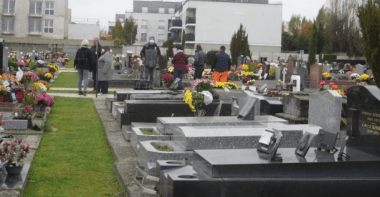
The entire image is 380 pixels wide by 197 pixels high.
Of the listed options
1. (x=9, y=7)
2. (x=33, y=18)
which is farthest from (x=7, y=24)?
(x=33, y=18)

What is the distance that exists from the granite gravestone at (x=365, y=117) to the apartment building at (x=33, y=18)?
6034 cm

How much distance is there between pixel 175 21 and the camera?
6456 centimetres

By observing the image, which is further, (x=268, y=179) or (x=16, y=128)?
(x=16, y=128)

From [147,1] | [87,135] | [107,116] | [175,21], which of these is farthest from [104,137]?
[147,1]

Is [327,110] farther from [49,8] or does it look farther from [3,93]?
[49,8]

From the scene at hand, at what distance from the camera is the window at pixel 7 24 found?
Answer: 6077 cm

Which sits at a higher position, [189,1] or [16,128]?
[189,1]

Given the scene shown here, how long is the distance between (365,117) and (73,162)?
4063 mm

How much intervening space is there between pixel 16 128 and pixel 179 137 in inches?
158

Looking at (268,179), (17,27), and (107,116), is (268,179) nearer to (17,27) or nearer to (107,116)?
(107,116)

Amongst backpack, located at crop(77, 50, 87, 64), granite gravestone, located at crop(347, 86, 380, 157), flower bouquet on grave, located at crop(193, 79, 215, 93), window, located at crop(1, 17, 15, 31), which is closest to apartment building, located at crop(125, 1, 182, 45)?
window, located at crop(1, 17, 15, 31)

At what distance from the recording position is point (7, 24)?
200ft

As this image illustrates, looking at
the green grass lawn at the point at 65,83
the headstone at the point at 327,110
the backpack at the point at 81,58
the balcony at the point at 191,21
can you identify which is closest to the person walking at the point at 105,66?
the backpack at the point at 81,58

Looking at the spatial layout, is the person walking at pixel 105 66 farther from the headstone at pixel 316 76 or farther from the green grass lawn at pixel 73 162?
the headstone at pixel 316 76
